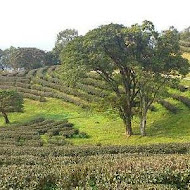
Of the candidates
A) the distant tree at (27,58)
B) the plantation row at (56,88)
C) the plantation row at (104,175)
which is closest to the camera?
the plantation row at (104,175)

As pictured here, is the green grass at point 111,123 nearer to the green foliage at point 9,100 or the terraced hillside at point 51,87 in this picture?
the terraced hillside at point 51,87

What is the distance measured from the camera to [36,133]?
52594mm

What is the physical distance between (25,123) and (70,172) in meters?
39.1

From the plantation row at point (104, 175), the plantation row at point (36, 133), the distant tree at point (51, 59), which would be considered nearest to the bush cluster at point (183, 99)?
the plantation row at point (36, 133)

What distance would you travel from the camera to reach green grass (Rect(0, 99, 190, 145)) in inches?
1794

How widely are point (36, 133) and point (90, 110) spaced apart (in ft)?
42.5

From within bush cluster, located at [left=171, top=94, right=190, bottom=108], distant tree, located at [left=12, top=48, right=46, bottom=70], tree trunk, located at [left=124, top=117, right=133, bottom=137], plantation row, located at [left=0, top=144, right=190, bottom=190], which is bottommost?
plantation row, located at [left=0, top=144, right=190, bottom=190]

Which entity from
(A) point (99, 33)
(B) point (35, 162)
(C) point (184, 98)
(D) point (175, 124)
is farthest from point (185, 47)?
(B) point (35, 162)

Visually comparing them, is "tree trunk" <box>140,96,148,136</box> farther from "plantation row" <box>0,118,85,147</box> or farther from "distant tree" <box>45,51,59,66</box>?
"distant tree" <box>45,51,59,66</box>

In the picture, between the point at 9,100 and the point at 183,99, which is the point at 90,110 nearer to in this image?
the point at 9,100

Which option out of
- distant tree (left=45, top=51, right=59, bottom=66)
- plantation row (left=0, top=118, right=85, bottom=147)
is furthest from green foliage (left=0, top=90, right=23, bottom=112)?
distant tree (left=45, top=51, right=59, bottom=66)

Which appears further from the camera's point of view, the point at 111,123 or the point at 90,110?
the point at 90,110

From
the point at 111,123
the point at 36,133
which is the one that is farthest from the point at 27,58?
the point at 36,133

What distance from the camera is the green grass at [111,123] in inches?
1794
